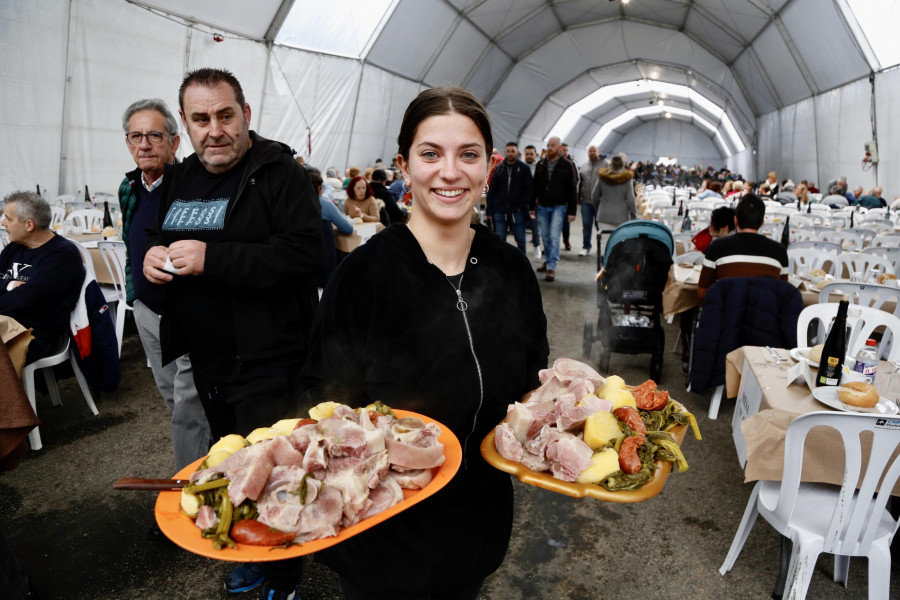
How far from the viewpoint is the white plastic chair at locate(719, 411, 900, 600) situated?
2.39m

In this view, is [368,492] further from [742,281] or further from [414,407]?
[742,281]

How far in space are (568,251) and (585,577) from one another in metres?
9.88

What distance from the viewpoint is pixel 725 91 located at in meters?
25.8

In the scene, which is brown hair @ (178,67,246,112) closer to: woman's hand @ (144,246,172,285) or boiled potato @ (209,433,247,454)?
woman's hand @ (144,246,172,285)

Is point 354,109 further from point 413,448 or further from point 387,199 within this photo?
point 413,448

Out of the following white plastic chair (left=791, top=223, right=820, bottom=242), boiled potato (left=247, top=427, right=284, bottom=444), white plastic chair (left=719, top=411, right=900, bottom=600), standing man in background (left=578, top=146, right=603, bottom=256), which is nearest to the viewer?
boiled potato (left=247, top=427, right=284, bottom=444)

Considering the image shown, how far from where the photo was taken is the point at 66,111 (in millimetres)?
10289

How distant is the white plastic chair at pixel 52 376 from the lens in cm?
424

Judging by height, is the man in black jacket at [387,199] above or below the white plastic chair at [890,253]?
above

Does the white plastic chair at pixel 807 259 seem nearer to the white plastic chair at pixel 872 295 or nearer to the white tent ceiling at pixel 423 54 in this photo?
the white plastic chair at pixel 872 295

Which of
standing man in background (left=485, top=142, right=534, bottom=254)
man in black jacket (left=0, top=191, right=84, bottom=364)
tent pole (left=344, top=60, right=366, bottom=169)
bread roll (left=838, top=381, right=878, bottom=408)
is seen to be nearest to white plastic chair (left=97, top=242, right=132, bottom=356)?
man in black jacket (left=0, top=191, right=84, bottom=364)

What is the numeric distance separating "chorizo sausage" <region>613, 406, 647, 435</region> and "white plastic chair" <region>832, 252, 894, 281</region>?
194 inches

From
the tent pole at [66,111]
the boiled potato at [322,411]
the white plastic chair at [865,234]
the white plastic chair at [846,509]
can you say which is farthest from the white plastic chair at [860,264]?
the tent pole at [66,111]

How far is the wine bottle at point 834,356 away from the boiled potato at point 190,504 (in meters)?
2.90
